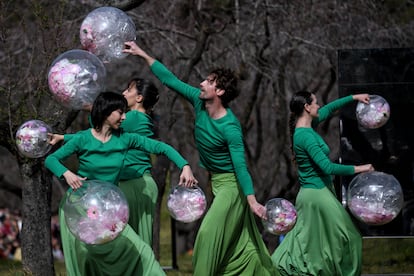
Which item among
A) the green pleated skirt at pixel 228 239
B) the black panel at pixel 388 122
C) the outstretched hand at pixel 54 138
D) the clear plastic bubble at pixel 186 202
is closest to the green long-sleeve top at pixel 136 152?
the clear plastic bubble at pixel 186 202

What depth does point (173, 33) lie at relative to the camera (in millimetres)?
16641

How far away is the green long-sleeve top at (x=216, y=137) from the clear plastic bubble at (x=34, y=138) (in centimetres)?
106

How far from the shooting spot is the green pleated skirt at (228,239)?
8.80 m

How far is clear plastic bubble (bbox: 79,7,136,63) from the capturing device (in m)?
8.73

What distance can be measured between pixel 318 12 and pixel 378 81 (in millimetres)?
4025

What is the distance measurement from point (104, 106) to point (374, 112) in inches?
127

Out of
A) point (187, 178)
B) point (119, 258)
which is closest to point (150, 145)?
point (187, 178)

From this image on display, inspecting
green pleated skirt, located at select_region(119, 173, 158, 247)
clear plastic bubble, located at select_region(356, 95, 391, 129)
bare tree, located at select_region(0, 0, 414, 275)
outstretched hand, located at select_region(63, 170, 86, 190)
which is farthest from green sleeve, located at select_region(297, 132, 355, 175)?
bare tree, located at select_region(0, 0, 414, 275)

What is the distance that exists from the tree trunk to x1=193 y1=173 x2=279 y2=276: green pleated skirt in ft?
10.3

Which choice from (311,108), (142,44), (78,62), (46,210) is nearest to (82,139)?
(78,62)

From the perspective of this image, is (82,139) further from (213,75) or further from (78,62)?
(213,75)

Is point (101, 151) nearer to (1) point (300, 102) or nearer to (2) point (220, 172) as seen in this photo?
(2) point (220, 172)

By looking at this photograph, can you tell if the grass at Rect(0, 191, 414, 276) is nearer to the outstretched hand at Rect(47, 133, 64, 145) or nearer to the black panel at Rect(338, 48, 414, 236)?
the black panel at Rect(338, 48, 414, 236)

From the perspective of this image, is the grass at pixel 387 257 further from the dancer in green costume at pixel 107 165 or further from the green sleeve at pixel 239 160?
the dancer in green costume at pixel 107 165
